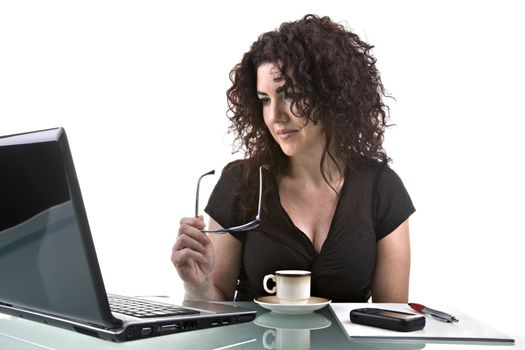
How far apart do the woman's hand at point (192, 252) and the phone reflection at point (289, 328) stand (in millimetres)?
216

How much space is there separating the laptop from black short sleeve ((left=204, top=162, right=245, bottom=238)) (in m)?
0.79

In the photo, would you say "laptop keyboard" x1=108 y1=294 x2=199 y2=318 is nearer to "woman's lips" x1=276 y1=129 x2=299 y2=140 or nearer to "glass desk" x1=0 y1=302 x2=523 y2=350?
"glass desk" x1=0 y1=302 x2=523 y2=350

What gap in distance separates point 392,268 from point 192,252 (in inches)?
26.9

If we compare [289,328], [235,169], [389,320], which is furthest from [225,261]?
[389,320]

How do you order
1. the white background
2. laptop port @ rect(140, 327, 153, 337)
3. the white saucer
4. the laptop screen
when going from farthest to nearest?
the white background → the white saucer → laptop port @ rect(140, 327, 153, 337) → the laptop screen

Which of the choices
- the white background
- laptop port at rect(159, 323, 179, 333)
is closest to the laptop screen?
laptop port at rect(159, 323, 179, 333)

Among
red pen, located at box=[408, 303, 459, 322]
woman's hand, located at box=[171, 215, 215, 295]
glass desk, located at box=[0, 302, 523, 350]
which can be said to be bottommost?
glass desk, located at box=[0, 302, 523, 350]

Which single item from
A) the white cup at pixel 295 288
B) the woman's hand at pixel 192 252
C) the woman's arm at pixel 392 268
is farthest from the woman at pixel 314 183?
the white cup at pixel 295 288

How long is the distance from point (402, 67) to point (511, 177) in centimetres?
78

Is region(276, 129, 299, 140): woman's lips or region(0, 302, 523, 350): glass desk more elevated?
region(276, 129, 299, 140): woman's lips

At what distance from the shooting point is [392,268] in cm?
169

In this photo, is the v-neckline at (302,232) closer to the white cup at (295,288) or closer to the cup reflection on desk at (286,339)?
the white cup at (295,288)

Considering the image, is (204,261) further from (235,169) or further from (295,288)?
(235,169)

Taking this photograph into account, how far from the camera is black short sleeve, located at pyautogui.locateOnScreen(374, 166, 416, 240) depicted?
1.72m
